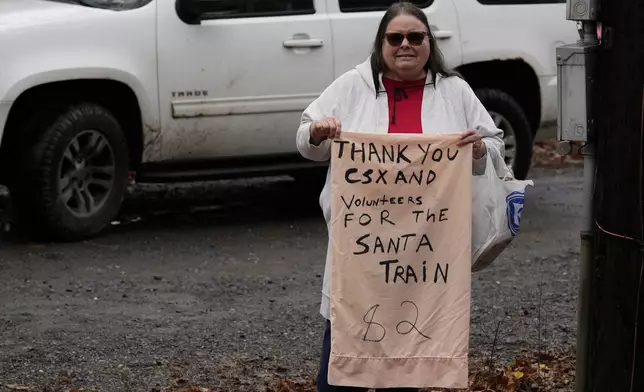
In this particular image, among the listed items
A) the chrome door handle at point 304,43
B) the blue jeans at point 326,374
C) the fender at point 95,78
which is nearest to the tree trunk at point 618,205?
the blue jeans at point 326,374

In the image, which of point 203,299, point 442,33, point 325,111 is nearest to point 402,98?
point 325,111

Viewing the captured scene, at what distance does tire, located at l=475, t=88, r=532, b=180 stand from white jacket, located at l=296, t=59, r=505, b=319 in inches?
218

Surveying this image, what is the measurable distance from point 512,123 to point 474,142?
5.97 meters

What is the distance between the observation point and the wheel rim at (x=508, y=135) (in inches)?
403

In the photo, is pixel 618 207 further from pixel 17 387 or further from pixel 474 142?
pixel 17 387

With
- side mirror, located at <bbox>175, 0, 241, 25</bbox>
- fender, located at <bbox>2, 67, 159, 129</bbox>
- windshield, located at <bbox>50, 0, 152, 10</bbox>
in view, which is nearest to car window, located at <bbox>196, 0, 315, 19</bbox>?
side mirror, located at <bbox>175, 0, 241, 25</bbox>

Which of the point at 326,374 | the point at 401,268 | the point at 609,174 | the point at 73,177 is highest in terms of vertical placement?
the point at 609,174

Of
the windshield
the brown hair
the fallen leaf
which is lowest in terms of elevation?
the fallen leaf

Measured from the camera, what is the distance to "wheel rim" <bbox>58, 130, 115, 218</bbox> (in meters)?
8.66

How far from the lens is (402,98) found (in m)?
4.53

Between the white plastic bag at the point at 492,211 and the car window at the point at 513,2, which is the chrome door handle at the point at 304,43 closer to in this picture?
the car window at the point at 513,2

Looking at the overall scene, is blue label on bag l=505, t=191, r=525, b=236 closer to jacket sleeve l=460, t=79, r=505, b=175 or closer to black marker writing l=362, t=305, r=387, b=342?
jacket sleeve l=460, t=79, r=505, b=175

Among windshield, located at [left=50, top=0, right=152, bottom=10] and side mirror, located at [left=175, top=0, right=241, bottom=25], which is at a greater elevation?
windshield, located at [left=50, top=0, right=152, bottom=10]

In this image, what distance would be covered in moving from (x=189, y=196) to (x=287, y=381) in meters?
5.47
